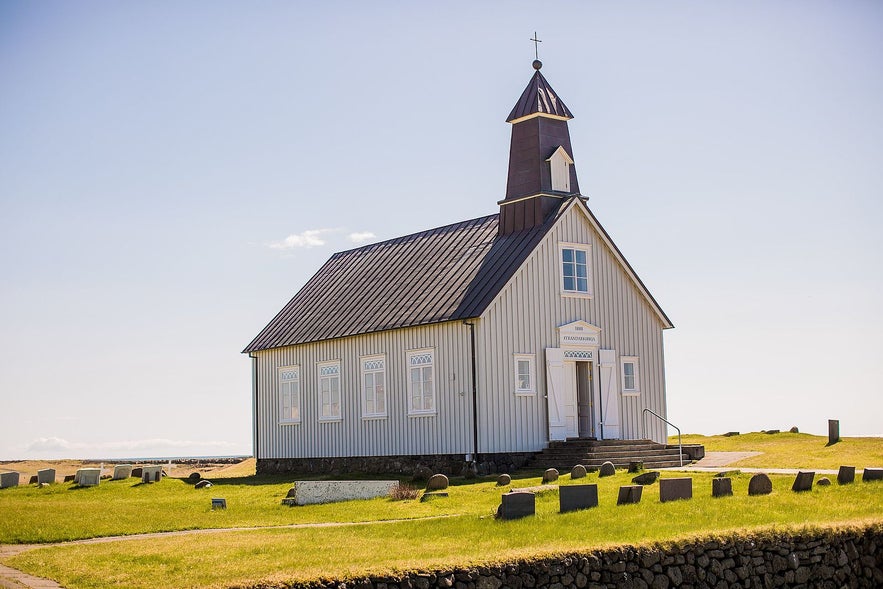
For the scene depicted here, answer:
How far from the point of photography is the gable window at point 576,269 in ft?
108

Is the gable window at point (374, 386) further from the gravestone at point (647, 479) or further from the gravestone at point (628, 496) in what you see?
the gravestone at point (628, 496)

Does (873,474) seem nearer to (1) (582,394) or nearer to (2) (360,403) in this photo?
(1) (582,394)

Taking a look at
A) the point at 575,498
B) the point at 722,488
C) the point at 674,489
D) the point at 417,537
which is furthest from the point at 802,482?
the point at 417,537

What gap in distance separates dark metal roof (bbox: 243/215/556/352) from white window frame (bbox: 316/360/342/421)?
3.07 feet

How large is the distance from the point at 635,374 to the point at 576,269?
12.7 feet

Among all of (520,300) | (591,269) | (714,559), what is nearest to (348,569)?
(714,559)

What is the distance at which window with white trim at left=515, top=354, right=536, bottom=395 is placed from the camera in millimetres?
31198

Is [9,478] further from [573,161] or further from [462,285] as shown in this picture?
[573,161]

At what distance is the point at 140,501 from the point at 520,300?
37.8ft

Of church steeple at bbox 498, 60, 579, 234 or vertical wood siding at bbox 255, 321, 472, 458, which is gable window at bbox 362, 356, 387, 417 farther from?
church steeple at bbox 498, 60, 579, 234

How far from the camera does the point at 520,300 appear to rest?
104 feet

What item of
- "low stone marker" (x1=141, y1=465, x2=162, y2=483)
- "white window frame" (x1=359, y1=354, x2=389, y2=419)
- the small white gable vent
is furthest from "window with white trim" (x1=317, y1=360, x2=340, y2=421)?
the small white gable vent

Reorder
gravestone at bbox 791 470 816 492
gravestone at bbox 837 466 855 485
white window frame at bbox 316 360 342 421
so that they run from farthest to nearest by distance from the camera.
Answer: white window frame at bbox 316 360 342 421 → gravestone at bbox 837 466 855 485 → gravestone at bbox 791 470 816 492

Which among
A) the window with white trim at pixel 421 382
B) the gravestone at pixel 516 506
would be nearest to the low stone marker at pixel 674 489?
the gravestone at pixel 516 506
